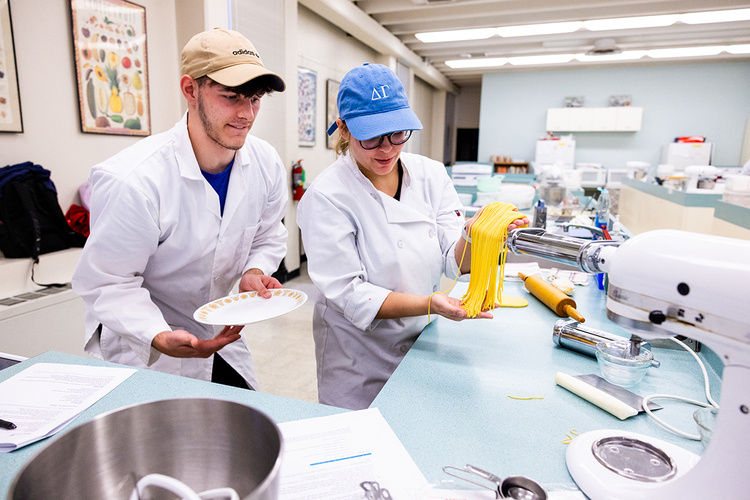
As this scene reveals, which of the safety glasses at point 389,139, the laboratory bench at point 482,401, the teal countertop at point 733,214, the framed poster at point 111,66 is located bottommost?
the laboratory bench at point 482,401

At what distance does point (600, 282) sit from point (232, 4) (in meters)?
3.60

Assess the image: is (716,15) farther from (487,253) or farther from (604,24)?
(487,253)

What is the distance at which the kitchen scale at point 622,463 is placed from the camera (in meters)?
0.76

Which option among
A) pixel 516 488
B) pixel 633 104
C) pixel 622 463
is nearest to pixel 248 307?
pixel 516 488

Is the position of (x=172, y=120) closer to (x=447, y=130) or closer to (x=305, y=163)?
(x=305, y=163)

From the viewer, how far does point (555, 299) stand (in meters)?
1.68

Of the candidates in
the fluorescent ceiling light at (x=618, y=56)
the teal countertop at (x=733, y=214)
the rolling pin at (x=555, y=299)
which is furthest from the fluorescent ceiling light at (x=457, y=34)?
the rolling pin at (x=555, y=299)

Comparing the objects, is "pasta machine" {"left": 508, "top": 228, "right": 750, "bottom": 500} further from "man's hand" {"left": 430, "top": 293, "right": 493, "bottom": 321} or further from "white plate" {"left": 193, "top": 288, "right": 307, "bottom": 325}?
"white plate" {"left": 193, "top": 288, "right": 307, "bottom": 325}

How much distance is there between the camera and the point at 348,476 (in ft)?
2.64

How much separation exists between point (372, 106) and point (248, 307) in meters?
0.75

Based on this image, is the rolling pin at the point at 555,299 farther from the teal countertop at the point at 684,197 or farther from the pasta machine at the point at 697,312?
the teal countertop at the point at 684,197

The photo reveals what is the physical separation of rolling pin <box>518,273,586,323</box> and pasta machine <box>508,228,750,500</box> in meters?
0.86

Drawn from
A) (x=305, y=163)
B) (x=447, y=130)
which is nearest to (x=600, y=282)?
(x=305, y=163)

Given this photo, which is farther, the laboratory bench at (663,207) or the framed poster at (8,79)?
the laboratory bench at (663,207)
